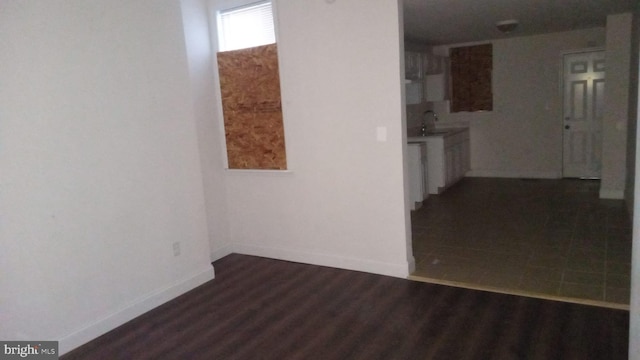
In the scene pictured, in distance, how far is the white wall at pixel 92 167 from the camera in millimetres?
2707

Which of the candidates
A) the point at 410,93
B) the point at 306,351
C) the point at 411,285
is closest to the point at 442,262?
the point at 411,285

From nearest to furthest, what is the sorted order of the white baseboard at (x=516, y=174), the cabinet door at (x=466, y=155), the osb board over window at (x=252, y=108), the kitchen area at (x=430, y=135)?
the osb board over window at (x=252, y=108)
the kitchen area at (x=430, y=135)
the white baseboard at (x=516, y=174)
the cabinet door at (x=466, y=155)

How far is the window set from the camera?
4.28 m

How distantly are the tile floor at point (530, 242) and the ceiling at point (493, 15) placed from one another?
2.39m

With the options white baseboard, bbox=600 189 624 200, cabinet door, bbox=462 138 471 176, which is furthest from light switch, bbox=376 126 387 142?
cabinet door, bbox=462 138 471 176

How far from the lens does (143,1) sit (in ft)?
11.4

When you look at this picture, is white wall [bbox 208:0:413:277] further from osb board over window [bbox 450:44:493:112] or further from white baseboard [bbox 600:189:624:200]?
osb board over window [bbox 450:44:493:112]

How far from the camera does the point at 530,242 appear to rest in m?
4.48

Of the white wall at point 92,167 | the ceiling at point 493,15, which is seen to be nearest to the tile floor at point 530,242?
the white wall at point 92,167

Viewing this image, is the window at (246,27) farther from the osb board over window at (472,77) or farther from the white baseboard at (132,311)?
the osb board over window at (472,77)

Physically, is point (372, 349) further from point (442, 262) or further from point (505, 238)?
point (505, 238)

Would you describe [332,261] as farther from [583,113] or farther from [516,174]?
[583,113]

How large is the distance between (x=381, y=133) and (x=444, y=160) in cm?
316

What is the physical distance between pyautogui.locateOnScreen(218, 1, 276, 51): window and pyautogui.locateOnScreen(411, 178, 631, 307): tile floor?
2.61 metres
